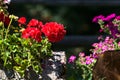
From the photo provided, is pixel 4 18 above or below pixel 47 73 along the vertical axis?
above

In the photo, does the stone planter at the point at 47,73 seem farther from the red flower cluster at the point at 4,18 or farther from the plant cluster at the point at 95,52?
the red flower cluster at the point at 4,18

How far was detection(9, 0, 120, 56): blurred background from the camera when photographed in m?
9.60

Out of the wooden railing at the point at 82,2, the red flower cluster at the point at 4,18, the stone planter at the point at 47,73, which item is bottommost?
the stone planter at the point at 47,73

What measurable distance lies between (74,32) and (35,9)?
0.66 meters

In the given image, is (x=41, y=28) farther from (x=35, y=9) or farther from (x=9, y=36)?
(x=35, y=9)

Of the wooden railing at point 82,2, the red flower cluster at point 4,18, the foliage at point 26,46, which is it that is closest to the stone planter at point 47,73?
the foliage at point 26,46

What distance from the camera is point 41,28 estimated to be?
581 cm

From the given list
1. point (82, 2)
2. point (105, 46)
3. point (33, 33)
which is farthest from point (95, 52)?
Answer: point (82, 2)

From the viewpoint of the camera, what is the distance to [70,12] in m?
10.2

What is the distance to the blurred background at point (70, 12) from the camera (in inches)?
378

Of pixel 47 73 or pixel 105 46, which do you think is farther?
pixel 105 46

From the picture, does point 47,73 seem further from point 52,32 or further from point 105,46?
point 105,46

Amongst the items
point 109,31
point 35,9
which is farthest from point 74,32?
point 109,31

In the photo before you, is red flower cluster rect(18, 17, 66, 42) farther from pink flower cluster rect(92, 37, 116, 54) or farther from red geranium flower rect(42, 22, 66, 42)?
pink flower cluster rect(92, 37, 116, 54)
